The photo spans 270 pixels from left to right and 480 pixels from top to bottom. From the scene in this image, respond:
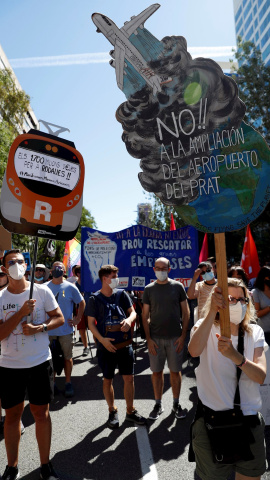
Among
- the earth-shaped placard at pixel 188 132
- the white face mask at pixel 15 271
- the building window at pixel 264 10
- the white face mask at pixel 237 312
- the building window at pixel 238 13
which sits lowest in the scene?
the white face mask at pixel 237 312

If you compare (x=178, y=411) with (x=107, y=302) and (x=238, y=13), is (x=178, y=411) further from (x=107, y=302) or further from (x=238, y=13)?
(x=238, y=13)

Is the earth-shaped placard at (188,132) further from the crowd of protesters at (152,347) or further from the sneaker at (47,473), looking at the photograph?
the sneaker at (47,473)

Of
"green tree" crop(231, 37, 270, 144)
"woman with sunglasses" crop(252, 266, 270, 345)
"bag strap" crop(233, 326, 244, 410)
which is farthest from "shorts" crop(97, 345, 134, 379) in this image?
"green tree" crop(231, 37, 270, 144)

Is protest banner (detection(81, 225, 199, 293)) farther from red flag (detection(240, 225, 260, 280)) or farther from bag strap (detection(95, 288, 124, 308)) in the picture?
bag strap (detection(95, 288, 124, 308))

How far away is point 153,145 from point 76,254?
28.5 feet

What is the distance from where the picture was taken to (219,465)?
2344 millimetres

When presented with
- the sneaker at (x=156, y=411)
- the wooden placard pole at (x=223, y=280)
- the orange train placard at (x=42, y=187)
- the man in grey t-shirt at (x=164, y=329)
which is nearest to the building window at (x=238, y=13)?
the man in grey t-shirt at (x=164, y=329)

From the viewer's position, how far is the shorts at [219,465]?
7.57ft

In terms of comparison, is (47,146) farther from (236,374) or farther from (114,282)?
(236,374)

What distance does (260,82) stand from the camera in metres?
20.8

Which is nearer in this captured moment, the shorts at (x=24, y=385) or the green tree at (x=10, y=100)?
the shorts at (x=24, y=385)

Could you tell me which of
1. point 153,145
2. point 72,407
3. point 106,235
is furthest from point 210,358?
point 106,235

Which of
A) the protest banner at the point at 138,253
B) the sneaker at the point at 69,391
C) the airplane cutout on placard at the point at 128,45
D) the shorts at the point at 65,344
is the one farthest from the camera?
the protest banner at the point at 138,253

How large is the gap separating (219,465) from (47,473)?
1.63 meters
